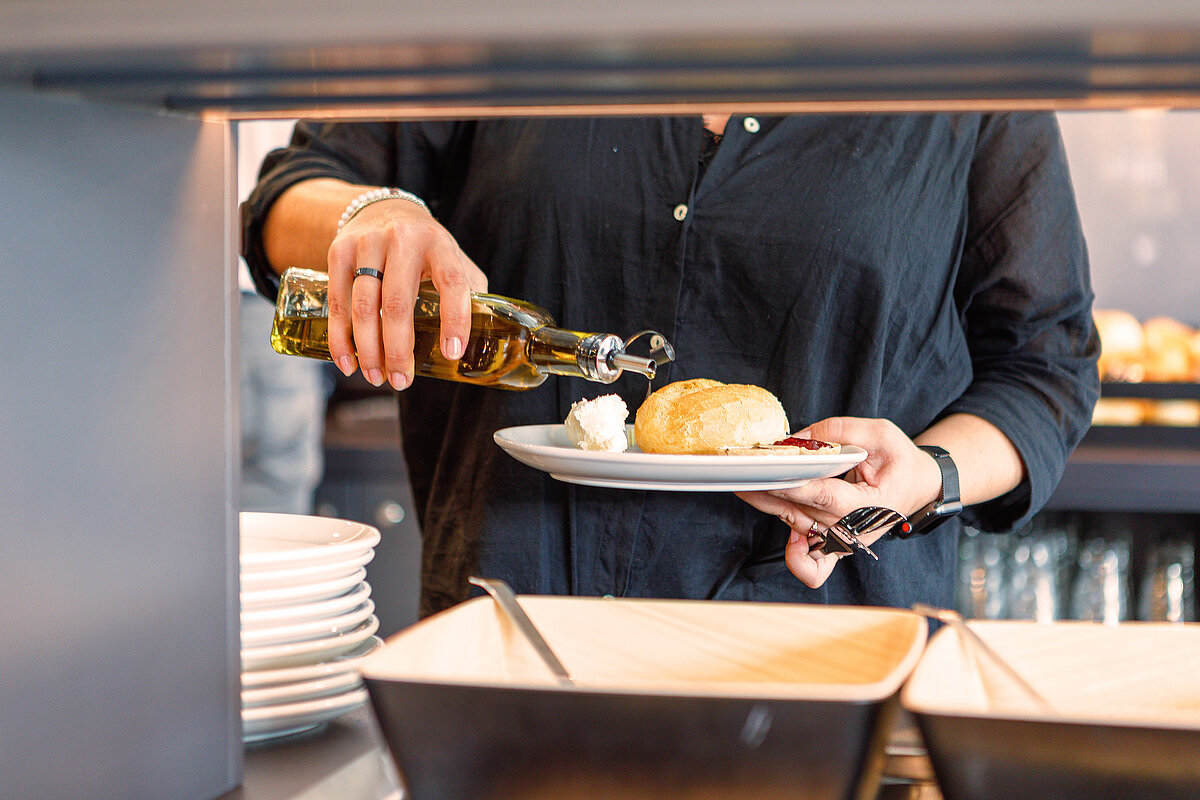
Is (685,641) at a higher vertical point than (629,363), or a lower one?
lower

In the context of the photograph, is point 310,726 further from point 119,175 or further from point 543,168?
point 543,168

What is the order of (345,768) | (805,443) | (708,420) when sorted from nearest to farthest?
(345,768)
(805,443)
(708,420)

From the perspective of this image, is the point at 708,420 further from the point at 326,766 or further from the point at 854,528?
the point at 326,766

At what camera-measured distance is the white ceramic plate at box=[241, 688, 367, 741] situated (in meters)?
0.65

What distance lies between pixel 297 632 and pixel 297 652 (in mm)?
16

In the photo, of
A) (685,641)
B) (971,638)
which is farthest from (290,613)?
(971,638)

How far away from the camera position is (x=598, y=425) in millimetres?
911

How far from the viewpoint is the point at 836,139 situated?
41.7 inches

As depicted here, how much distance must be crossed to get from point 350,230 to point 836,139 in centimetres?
56

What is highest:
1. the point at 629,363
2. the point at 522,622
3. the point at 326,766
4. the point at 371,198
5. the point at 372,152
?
the point at 372,152

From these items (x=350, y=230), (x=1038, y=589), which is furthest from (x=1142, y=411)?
(x=350, y=230)

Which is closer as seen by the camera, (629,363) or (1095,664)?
(1095,664)

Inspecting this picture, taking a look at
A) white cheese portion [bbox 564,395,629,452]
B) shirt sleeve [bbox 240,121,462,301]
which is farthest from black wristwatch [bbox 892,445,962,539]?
shirt sleeve [bbox 240,121,462,301]

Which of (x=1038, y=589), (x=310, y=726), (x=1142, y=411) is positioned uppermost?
(x=1142, y=411)
